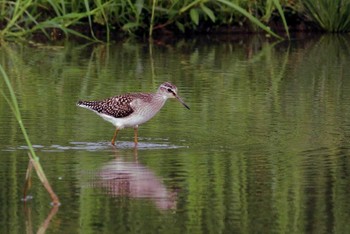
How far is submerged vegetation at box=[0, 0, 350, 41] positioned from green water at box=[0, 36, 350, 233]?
2.17 ft

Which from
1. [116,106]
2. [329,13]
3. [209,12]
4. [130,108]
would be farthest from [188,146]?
[329,13]

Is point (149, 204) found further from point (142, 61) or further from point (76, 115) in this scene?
point (142, 61)

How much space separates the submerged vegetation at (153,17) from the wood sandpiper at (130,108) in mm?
6427

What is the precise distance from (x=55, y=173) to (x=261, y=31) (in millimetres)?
11823

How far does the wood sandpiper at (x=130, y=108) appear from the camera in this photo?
11.9 metres

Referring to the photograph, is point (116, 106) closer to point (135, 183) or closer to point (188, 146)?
point (188, 146)

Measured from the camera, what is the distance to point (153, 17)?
19.7 metres

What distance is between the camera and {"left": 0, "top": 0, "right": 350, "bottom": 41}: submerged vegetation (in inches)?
753

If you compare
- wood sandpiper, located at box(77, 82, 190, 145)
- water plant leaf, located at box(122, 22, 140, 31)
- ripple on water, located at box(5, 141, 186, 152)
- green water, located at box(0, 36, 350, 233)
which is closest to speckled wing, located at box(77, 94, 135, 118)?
wood sandpiper, located at box(77, 82, 190, 145)

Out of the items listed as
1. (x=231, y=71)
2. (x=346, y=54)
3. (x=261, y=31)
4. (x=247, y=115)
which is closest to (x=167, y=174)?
(x=247, y=115)

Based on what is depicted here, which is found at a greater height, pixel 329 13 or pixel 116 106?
pixel 116 106

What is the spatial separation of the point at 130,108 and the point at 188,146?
1006mm

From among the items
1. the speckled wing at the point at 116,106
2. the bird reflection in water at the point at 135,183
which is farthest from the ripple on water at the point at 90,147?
the bird reflection in water at the point at 135,183

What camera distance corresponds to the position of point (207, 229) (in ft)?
26.2
